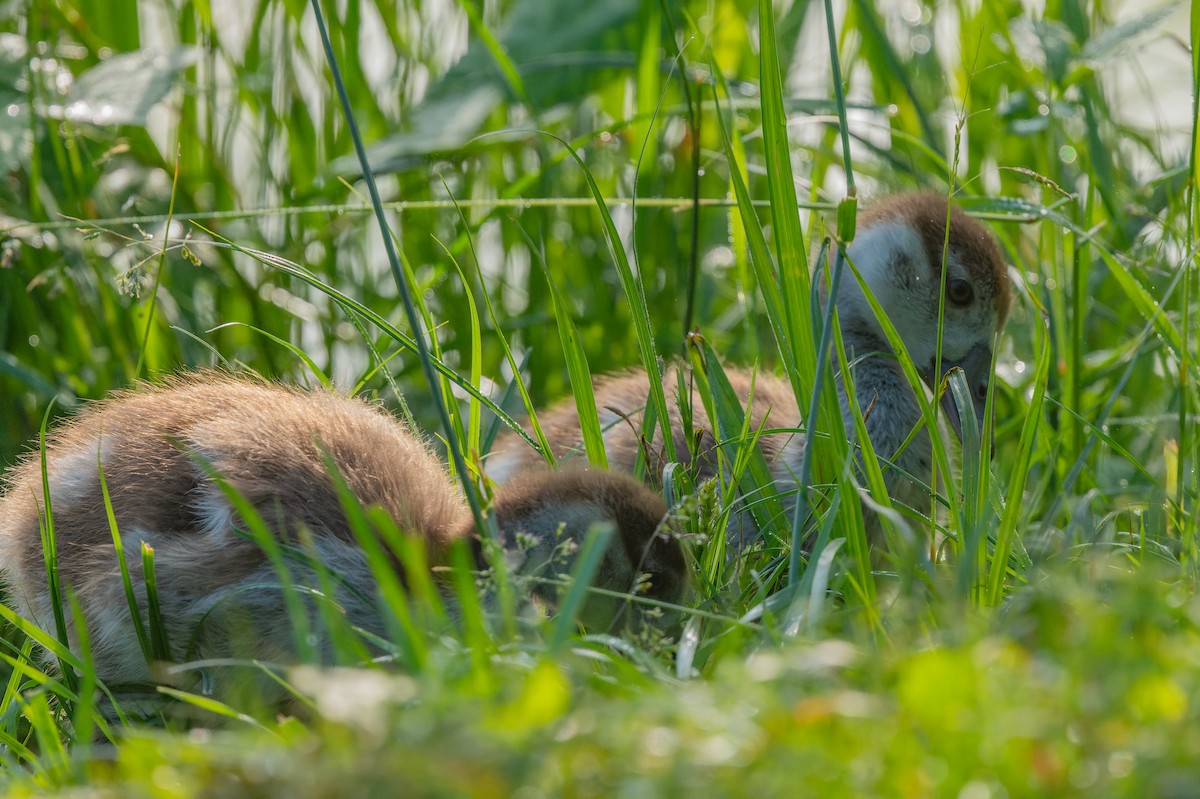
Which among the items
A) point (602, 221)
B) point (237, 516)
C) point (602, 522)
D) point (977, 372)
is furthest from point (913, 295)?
point (237, 516)

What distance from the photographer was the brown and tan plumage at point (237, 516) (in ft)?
7.16

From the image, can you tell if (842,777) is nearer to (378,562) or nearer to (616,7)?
(378,562)

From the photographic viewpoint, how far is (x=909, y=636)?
1.53 meters

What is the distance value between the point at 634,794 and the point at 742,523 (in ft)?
5.39

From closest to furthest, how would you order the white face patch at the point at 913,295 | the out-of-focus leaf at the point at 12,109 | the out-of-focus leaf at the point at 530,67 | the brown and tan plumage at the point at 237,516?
the brown and tan plumage at the point at 237,516 < the out-of-focus leaf at the point at 12,109 < the white face patch at the point at 913,295 < the out-of-focus leaf at the point at 530,67

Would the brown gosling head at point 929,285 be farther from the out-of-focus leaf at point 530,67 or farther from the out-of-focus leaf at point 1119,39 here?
the out-of-focus leaf at point 530,67

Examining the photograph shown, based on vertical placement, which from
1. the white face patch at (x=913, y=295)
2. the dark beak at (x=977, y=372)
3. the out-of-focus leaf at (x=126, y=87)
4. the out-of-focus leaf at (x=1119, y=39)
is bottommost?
the dark beak at (x=977, y=372)

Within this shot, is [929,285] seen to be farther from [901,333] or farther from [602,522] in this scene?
[602,522]

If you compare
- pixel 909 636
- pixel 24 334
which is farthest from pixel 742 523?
pixel 24 334

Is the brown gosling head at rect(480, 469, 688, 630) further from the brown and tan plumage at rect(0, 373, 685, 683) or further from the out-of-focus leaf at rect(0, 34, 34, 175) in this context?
the out-of-focus leaf at rect(0, 34, 34, 175)

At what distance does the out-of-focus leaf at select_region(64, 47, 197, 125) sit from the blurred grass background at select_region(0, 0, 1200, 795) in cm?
1

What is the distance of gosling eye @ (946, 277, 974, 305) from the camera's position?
3.02 m

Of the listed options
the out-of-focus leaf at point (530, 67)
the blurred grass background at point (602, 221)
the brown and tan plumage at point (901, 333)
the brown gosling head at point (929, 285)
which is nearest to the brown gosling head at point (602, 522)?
the blurred grass background at point (602, 221)

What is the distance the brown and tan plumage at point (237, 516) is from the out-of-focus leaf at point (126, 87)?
0.98 meters
